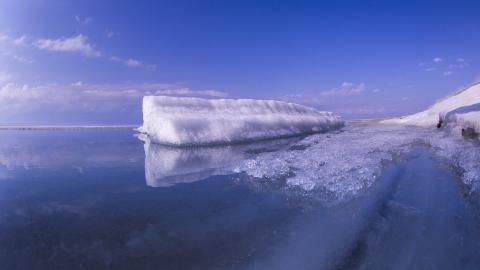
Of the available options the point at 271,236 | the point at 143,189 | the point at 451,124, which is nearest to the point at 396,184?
the point at 271,236

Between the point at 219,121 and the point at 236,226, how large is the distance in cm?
970

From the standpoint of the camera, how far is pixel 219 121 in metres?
12.9

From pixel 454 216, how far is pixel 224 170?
14.1 ft

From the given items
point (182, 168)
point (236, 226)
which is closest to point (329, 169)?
point (236, 226)

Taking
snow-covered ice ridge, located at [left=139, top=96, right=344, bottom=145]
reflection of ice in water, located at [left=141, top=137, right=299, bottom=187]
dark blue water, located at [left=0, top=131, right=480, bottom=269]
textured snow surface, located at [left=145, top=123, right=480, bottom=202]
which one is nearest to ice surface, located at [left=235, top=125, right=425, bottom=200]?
A: textured snow surface, located at [left=145, top=123, right=480, bottom=202]

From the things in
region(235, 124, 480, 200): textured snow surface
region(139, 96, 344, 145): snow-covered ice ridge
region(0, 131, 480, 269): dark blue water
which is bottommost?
region(0, 131, 480, 269): dark blue water

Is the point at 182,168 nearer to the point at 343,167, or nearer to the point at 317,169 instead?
the point at 317,169

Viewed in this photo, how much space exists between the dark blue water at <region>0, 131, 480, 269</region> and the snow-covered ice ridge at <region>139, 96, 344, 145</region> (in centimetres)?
637

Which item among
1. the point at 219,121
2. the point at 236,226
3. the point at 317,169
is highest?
the point at 219,121

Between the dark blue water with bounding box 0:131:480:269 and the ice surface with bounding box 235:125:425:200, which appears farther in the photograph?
the ice surface with bounding box 235:125:425:200

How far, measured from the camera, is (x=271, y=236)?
3.04 meters

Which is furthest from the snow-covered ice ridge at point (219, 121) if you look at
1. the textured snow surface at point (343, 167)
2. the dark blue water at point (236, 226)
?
the dark blue water at point (236, 226)

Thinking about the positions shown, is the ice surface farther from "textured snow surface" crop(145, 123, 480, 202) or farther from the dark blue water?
the dark blue water

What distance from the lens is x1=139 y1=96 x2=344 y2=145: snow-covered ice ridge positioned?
1204 cm
